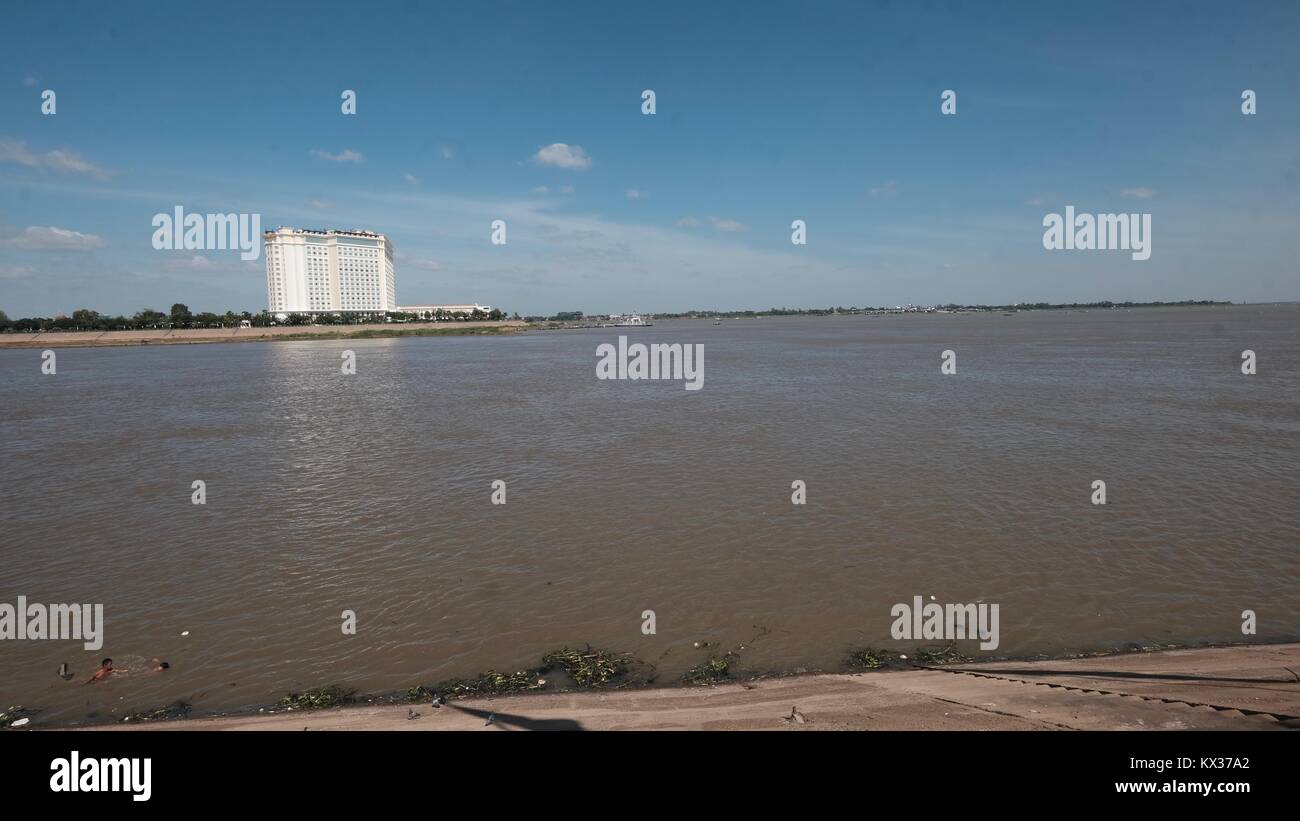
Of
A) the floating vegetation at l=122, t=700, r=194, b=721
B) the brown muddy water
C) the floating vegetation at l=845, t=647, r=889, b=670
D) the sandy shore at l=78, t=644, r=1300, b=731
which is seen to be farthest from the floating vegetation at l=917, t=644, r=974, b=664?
the floating vegetation at l=122, t=700, r=194, b=721

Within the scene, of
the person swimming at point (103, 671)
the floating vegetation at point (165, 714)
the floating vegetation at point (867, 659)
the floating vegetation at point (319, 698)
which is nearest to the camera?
the floating vegetation at point (165, 714)

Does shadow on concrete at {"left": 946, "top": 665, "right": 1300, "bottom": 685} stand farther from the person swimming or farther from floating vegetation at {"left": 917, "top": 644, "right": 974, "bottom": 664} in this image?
the person swimming

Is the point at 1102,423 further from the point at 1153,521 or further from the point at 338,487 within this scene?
the point at 338,487

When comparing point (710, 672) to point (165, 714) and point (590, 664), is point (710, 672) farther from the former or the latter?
point (165, 714)

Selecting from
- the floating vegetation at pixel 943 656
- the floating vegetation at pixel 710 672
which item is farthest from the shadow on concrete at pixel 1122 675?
the floating vegetation at pixel 710 672

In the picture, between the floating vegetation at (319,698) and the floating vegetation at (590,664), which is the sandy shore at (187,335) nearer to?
the floating vegetation at (319,698)

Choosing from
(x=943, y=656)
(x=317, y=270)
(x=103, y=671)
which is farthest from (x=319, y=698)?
(x=317, y=270)
